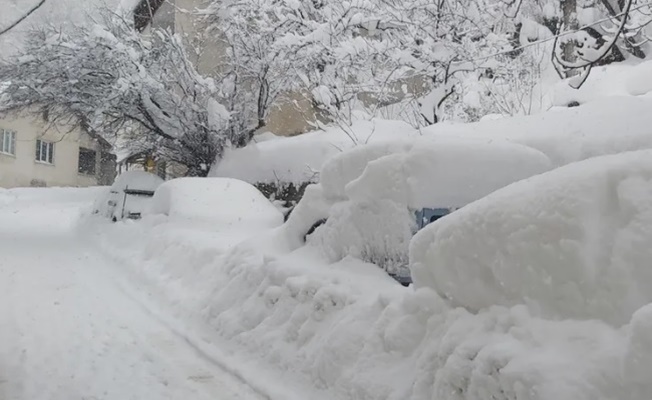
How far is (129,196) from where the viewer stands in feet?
47.5

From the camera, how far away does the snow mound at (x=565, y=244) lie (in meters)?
2.85

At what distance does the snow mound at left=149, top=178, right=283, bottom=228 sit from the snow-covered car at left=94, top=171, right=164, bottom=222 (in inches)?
66.1

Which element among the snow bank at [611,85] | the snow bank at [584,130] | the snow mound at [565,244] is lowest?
the snow mound at [565,244]

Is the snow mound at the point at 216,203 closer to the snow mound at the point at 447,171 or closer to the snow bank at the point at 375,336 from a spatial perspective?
the snow bank at the point at 375,336

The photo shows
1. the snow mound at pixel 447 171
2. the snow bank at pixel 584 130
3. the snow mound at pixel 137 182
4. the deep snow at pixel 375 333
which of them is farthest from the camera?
the snow mound at pixel 137 182

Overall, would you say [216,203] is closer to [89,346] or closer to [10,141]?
[89,346]

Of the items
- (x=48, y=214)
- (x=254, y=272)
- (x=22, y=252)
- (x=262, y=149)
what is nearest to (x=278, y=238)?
(x=254, y=272)

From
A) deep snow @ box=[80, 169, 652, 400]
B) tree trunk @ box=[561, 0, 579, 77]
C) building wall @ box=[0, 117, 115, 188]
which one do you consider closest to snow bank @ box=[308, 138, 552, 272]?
deep snow @ box=[80, 169, 652, 400]

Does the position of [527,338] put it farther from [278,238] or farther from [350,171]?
[278,238]

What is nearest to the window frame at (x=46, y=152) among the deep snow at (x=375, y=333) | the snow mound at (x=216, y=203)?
the snow mound at (x=216, y=203)

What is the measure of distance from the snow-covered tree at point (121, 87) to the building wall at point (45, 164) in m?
18.0

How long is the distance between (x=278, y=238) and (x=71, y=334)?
7.66ft

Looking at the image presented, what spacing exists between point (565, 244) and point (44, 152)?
→ 38.8m

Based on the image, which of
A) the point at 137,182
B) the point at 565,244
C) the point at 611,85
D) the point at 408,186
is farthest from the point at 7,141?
the point at 565,244
